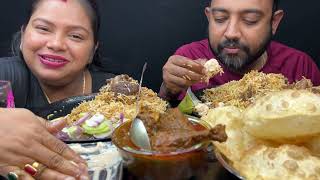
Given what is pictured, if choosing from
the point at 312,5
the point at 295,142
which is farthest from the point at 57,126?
the point at 312,5

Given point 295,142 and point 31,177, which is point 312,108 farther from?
point 31,177

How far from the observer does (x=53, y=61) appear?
263cm

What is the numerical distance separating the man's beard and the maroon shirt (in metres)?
0.14

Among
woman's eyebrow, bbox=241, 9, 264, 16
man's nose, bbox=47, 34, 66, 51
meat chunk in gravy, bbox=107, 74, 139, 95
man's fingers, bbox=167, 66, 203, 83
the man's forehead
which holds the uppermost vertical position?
the man's forehead

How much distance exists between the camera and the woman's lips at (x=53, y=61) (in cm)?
261

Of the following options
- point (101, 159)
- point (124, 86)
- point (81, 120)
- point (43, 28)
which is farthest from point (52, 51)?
point (101, 159)

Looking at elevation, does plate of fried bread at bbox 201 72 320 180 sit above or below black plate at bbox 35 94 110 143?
above

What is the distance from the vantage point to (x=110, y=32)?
153 inches

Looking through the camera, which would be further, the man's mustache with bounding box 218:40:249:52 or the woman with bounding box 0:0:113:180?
the man's mustache with bounding box 218:40:249:52

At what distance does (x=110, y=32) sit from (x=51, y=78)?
128cm

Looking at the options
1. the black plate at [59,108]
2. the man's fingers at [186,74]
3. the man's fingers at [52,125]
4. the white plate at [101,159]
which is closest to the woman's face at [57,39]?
the black plate at [59,108]

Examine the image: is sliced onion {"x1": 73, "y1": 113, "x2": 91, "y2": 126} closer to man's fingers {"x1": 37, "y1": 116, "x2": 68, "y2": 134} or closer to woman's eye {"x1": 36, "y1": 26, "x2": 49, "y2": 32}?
man's fingers {"x1": 37, "y1": 116, "x2": 68, "y2": 134}

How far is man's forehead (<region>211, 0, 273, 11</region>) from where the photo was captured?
9.16 feet

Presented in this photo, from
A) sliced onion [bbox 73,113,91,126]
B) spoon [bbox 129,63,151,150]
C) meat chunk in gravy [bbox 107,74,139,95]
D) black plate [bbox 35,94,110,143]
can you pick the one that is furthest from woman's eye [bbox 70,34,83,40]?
spoon [bbox 129,63,151,150]
